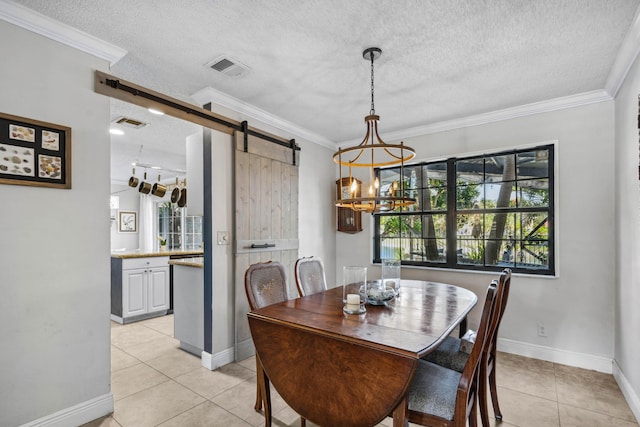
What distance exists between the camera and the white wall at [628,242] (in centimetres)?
215

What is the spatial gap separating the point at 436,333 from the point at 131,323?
4.19 metres

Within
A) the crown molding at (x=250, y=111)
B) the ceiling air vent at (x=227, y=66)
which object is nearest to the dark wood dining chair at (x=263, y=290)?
the ceiling air vent at (x=227, y=66)

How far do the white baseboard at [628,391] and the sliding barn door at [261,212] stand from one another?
2.76 m

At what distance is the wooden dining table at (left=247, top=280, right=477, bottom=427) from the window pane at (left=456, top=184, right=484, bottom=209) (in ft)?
6.01

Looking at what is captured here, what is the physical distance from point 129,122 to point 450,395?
3994 millimetres

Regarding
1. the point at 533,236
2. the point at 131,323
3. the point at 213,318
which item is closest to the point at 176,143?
the point at 131,323

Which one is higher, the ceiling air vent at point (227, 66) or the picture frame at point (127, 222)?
the ceiling air vent at point (227, 66)

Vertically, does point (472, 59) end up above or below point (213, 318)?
above

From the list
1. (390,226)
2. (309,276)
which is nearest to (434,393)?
(309,276)

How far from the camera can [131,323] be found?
4.23 metres

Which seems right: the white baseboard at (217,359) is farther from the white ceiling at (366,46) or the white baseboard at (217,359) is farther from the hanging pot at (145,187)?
the hanging pot at (145,187)

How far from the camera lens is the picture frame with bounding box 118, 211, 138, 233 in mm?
7535

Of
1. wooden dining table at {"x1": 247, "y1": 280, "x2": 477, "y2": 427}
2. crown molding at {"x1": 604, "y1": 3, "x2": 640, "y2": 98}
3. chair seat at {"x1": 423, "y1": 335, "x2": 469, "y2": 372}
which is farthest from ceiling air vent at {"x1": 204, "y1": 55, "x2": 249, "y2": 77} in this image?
crown molding at {"x1": 604, "y1": 3, "x2": 640, "y2": 98}

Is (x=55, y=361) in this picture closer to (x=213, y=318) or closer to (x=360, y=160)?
(x=213, y=318)
